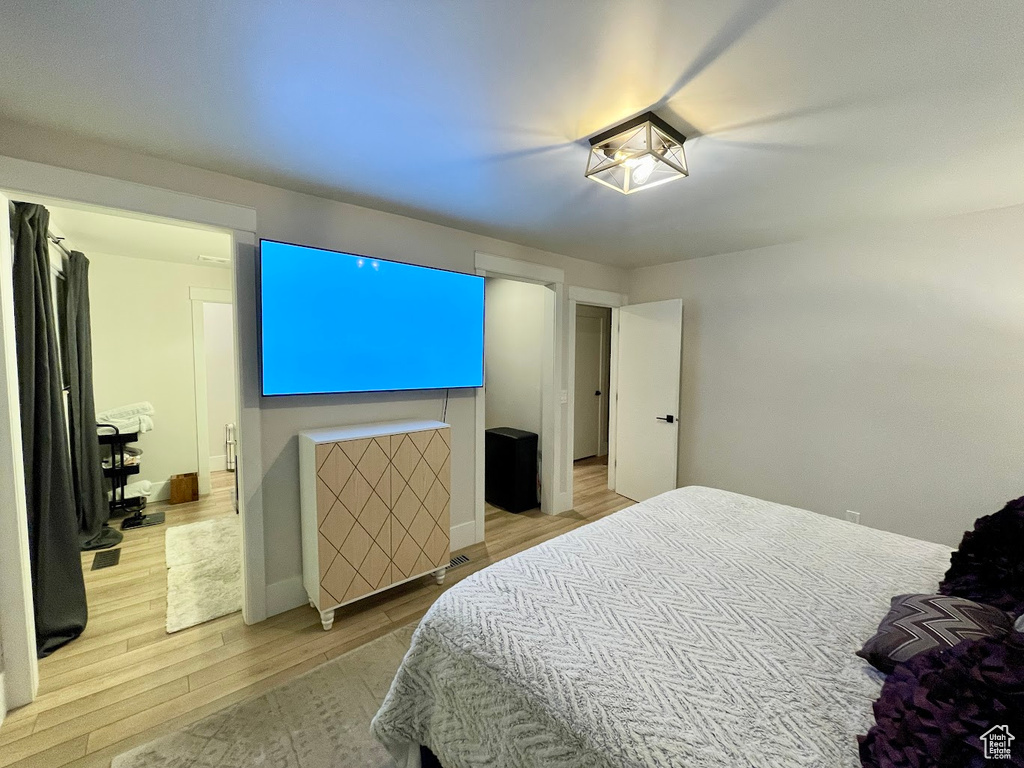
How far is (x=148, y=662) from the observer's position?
1952 millimetres

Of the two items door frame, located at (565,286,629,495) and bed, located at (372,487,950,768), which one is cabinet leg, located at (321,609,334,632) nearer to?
bed, located at (372,487,950,768)

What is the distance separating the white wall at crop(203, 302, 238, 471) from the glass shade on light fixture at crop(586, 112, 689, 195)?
16.9 feet

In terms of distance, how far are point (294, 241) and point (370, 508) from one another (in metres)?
1.59

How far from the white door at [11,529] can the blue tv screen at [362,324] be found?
2.91ft

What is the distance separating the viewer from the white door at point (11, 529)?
163 cm

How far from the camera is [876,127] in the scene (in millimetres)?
1573

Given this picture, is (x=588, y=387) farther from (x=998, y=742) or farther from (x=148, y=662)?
(x=998, y=742)

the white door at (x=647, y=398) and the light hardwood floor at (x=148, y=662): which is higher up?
the white door at (x=647, y=398)

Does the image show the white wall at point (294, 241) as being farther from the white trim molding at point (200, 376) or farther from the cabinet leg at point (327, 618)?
the white trim molding at point (200, 376)

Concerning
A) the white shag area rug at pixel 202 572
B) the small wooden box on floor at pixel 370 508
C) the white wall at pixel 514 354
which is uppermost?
the white wall at pixel 514 354

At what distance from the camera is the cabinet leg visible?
2.19 meters

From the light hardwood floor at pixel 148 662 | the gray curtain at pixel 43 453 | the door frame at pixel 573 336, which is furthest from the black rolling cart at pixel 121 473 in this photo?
the door frame at pixel 573 336

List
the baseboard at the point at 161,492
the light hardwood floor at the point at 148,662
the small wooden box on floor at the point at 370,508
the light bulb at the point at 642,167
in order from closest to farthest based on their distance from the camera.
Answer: the light hardwood floor at the point at 148,662 → the light bulb at the point at 642,167 → the small wooden box on floor at the point at 370,508 → the baseboard at the point at 161,492

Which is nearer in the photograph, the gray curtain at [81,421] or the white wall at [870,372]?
the white wall at [870,372]
